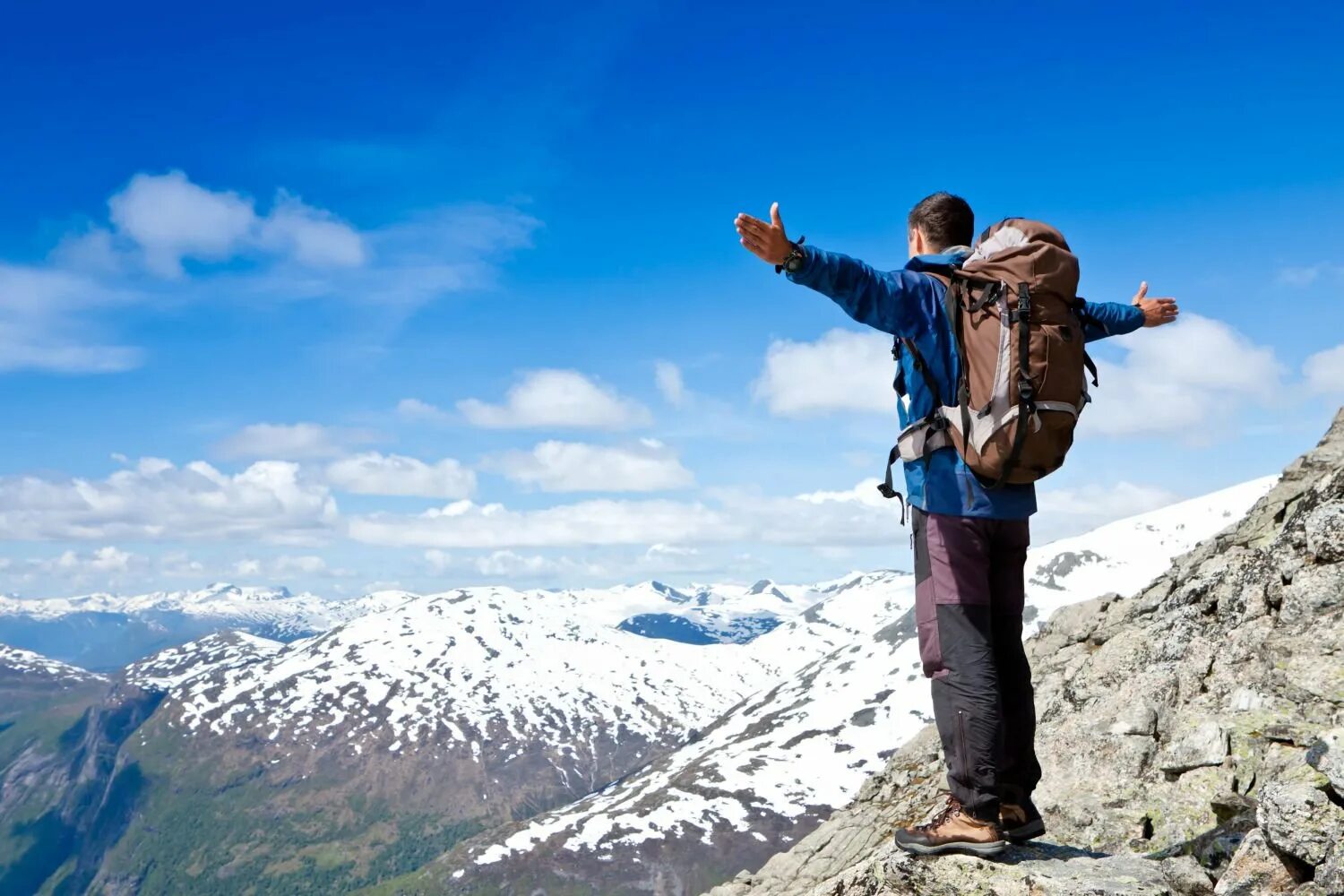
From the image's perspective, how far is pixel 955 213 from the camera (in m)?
7.84

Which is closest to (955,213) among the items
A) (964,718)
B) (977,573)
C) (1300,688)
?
(977,573)

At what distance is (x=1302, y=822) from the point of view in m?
6.85

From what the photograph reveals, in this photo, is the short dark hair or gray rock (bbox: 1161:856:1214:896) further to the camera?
the short dark hair

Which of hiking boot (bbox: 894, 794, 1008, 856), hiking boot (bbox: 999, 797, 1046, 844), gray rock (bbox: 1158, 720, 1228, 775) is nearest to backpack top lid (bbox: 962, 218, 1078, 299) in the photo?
hiking boot (bbox: 894, 794, 1008, 856)

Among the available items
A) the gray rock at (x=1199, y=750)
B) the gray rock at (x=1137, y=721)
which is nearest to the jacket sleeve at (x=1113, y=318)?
the gray rock at (x=1199, y=750)

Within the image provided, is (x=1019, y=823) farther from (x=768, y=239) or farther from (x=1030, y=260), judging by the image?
(x=768, y=239)

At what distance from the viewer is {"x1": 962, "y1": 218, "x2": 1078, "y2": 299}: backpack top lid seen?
6758mm

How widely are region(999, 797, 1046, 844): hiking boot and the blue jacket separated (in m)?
2.56

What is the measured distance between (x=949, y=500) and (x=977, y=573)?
66cm

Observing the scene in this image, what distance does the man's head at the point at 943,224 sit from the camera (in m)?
7.79

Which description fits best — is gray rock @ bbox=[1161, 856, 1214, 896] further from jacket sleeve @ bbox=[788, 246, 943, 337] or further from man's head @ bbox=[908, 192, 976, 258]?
man's head @ bbox=[908, 192, 976, 258]

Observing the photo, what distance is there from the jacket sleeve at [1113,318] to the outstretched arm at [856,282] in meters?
2.50

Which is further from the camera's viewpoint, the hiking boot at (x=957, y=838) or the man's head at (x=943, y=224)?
the man's head at (x=943, y=224)

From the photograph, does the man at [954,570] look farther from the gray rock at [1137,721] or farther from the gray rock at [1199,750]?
the gray rock at [1137,721]
